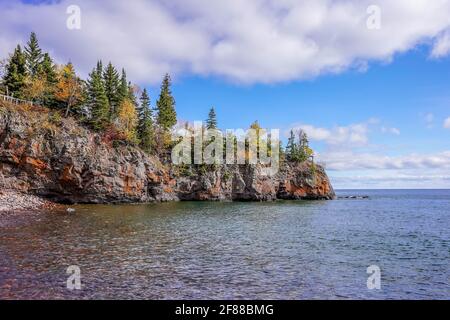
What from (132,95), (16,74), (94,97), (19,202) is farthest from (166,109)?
(19,202)

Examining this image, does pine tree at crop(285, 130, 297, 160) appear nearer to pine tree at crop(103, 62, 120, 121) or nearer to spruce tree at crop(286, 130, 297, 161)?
spruce tree at crop(286, 130, 297, 161)

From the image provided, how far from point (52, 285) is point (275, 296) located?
461 inches

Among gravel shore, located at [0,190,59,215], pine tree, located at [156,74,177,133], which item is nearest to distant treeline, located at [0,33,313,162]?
pine tree, located at [156,74,177,133]

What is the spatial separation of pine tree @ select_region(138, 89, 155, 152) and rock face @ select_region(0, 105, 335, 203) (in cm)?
470

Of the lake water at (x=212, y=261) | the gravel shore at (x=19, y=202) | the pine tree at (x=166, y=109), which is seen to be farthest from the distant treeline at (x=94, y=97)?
the lake water at (x=212, y=261)

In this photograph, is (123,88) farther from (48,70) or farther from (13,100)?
(13,100)

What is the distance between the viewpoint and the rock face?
54.8 meters

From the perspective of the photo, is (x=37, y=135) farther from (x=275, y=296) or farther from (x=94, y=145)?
(x=275, y=296)

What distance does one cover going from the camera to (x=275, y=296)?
16.4 metres

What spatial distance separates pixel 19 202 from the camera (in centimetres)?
4912

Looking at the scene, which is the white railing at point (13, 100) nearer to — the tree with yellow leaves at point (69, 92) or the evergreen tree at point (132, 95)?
the tree with yellow leaves at point (69, 92)

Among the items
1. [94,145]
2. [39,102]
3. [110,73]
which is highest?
[110,73]
